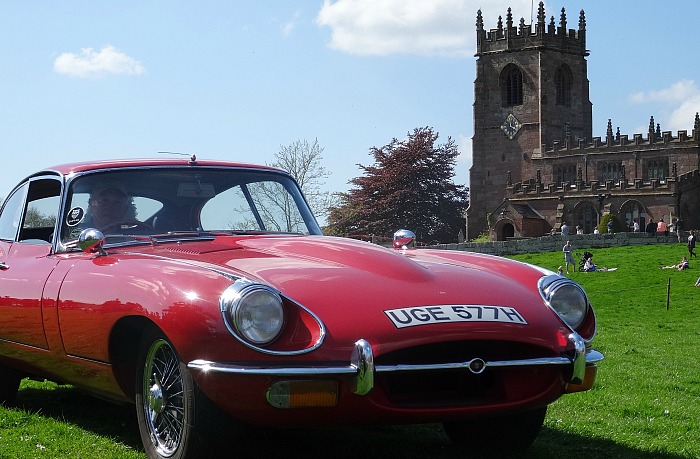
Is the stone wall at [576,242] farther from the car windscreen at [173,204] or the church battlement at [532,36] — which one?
the car windscreen at [173,204]

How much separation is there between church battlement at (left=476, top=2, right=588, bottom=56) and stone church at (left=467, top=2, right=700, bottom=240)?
3.7 inches

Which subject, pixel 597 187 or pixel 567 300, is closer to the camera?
pixel 567 300

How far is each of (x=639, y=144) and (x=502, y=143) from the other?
559 inches

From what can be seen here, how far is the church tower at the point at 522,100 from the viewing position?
9331cm

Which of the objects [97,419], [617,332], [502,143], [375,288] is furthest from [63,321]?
[502,143]

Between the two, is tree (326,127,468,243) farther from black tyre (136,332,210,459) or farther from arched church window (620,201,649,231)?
black tyre (136,332,210,459)

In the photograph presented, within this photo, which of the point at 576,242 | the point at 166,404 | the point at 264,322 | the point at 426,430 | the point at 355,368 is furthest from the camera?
the point at 576,242

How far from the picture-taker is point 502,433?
565 cm

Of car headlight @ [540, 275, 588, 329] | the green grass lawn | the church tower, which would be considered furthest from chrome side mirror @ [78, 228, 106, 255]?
the church tower

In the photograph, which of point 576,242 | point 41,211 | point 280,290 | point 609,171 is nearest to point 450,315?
point 280,290

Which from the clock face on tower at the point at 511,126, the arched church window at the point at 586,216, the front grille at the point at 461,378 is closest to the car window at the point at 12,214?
the front grille at the point at 461,378

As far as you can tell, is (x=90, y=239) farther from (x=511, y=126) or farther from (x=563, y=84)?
(x=563, y=84)

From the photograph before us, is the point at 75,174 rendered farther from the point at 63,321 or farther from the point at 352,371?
the point at 352,371

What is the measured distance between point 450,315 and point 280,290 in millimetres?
813
